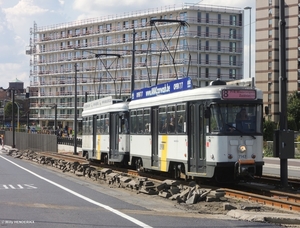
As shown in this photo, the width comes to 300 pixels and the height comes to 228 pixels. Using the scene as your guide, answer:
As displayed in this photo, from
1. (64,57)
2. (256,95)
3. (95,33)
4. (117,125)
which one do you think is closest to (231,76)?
(95,33)

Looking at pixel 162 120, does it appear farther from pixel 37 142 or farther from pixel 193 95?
pixel 37 142

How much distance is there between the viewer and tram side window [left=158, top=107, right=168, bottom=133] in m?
21.0

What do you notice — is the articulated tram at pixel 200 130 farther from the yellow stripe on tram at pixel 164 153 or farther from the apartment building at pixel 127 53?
the apartment building at pixel 127 53

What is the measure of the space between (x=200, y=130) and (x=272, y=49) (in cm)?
7665

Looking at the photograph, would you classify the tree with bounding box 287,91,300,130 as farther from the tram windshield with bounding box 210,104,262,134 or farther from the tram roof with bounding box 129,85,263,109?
the tram windshield with bounding box 210,104,262,134

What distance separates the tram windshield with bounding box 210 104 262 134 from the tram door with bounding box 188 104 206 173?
565mm

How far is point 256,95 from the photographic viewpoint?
18.1m

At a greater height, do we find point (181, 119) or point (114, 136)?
point (181, 119)

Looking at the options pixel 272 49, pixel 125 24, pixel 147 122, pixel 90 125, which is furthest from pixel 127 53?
pixel 147 122

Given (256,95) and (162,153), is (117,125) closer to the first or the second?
(162,153)

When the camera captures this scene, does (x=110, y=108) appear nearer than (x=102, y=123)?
Yes

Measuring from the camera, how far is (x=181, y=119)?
1952 cm

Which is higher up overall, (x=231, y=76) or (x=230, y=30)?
(x=230, y=30)

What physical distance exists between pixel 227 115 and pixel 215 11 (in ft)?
297
